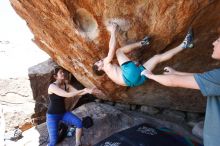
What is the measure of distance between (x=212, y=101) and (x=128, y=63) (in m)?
1.20

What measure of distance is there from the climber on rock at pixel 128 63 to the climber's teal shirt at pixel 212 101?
0.97 meters

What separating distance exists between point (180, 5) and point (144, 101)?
2088 mm

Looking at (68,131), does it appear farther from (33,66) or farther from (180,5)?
(180,5)

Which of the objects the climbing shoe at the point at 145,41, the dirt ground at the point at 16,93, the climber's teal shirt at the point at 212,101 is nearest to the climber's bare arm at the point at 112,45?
the climbing shoe at the point at 145,41

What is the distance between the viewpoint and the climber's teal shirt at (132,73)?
327 centimetres

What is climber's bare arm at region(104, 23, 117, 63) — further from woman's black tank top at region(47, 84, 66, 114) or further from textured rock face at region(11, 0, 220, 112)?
woman's black tank top at region(47, 84, 66, 114)

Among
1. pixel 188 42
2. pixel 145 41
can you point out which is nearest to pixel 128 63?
pixel 145 41

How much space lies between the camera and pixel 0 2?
389 inches

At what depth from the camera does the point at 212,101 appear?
90.0 inches

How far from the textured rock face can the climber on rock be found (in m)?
0.13

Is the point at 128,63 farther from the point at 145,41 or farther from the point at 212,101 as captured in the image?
the point at 212,101

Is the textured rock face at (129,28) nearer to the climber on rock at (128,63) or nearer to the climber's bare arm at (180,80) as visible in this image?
the climber on rock at (128,63)

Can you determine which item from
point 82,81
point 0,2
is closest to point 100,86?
point 82,81

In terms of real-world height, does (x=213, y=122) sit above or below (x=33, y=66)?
below
